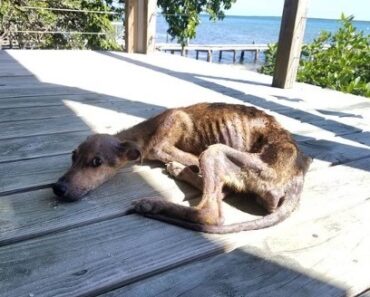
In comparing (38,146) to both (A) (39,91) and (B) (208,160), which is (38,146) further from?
(A) (39,91)

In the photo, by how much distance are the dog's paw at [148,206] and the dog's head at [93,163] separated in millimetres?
298

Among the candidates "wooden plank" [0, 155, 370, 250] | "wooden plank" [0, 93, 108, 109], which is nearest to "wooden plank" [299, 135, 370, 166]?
"wooden plank" [0, 155, 370, 250]

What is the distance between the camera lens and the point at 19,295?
1.22 m

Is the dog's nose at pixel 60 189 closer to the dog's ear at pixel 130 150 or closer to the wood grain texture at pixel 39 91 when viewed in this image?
the dog's ear at pixel 130 150

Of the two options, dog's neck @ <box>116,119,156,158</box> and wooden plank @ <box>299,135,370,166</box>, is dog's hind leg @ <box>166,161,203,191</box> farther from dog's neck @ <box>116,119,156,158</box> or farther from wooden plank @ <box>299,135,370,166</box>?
wooden plank @ <box>299,135,370,166</box>

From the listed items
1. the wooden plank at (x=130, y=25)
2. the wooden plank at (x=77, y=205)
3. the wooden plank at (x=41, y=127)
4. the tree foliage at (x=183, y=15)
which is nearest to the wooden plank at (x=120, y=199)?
the wooden plank at (x=77, y=205)

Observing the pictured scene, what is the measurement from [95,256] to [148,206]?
39 centimetres

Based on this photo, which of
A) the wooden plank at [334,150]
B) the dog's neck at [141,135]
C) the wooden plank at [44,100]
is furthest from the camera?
the wooden plank at [44,100]

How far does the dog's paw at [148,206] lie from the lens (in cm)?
175

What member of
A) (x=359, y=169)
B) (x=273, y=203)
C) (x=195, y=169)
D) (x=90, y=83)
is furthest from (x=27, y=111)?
(x=359, y=169)

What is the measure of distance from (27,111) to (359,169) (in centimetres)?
257

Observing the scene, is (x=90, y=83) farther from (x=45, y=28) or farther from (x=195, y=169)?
(x=45, y=28)

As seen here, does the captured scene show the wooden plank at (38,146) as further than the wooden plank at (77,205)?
Yes

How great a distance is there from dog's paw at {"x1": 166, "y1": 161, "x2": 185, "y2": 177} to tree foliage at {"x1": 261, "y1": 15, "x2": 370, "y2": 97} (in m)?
4.15
